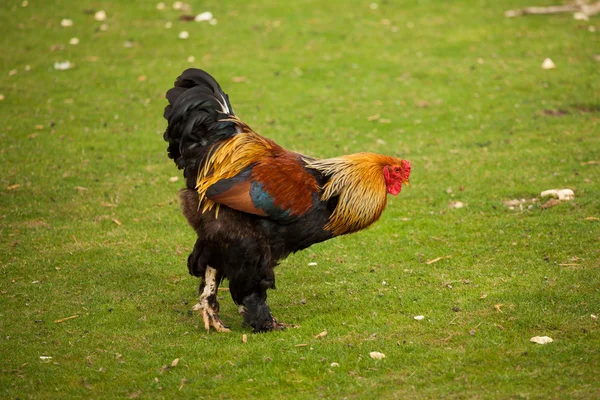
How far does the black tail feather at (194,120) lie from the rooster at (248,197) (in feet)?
0.04

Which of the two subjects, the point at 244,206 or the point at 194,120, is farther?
the point at 194,120

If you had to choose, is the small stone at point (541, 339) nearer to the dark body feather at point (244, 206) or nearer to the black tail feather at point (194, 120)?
the dark body feather at point (244, 206)

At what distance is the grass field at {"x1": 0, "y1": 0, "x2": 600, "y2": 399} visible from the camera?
284 inches

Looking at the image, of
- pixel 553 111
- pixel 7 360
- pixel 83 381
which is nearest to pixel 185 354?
pixel 83 381

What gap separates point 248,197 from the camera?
795 centimetres

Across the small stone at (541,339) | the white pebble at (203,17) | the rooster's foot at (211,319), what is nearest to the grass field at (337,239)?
the small stone at (541,339)

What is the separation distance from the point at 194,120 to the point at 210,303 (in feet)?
7.02

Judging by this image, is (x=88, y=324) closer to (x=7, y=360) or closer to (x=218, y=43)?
(x=7, y=360)

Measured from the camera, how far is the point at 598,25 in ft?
65.8

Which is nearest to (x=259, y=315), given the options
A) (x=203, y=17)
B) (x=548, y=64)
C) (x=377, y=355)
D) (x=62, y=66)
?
(x=377, y=355)

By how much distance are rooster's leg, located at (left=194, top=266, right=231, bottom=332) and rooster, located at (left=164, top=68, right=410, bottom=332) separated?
1cm

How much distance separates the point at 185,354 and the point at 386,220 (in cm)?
488

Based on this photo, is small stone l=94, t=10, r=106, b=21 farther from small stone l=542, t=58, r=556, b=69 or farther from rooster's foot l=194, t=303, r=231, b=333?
rooster's foot l=194, t=303, r=231, b=333

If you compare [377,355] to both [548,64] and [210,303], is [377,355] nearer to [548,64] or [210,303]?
[210,303]
